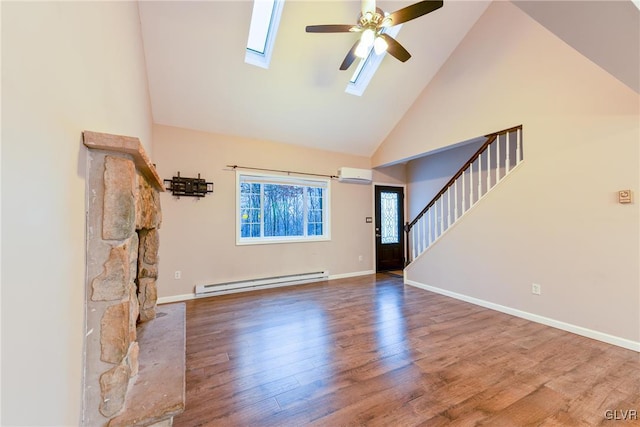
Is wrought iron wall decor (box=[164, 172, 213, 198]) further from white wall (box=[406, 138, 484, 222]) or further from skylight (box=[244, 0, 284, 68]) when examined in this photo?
white wall (box=[406, 138, 484, 222])

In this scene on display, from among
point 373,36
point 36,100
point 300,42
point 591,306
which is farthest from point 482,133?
point 36,100

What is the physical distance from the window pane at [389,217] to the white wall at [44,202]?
5.29m

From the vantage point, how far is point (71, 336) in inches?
38.8

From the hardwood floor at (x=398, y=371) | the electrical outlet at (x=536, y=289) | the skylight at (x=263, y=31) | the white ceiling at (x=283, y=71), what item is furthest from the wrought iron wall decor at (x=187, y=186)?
the electrical outlet at (x=536, y=289)

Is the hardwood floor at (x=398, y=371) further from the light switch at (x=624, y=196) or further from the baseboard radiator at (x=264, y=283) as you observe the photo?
the light switch at (x=624, y=196)

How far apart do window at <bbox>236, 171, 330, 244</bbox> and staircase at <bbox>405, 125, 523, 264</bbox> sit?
5.96 ft

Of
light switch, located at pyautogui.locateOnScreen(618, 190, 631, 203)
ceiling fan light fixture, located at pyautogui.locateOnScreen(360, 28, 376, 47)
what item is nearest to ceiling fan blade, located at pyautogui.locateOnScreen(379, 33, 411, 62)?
ceiling fan light fixture, located at pyautogui.locateOnScreen(360, 28, 376, 47)

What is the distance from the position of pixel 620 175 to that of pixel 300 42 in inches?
147

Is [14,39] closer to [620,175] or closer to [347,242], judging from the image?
[620,175]

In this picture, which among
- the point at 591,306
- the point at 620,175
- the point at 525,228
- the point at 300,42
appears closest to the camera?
the point at 620,175

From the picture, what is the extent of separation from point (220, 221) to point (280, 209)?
1.12 m

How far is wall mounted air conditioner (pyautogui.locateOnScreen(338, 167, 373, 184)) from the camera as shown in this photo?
5.11 metres

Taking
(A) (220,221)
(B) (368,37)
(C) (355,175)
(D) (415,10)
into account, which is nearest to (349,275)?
(C) (355,175)

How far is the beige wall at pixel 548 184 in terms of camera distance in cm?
241
